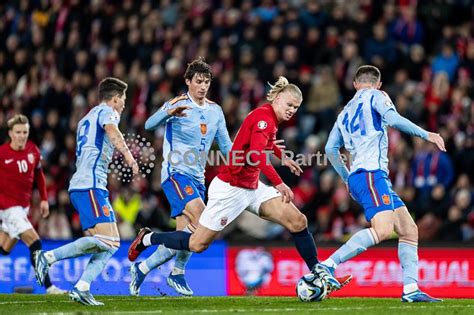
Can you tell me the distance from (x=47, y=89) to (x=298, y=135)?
217 inches

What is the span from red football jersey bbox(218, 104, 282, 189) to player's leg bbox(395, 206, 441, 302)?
1396 mm

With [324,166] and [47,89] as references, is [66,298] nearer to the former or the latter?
[324,166]

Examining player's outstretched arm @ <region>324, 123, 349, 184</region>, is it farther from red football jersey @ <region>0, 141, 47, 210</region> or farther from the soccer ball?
red football jersey @ <region>0, 141, 47, 210</region>

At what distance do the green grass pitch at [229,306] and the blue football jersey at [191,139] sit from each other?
1.47 meters

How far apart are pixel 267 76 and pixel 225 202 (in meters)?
8.62

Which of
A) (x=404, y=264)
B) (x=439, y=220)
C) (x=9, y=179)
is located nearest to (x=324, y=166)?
(x=439, y=220)

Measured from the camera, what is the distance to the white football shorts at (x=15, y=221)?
15.3 m

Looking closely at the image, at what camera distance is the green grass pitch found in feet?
36.6

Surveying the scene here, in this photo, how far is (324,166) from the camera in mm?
18688

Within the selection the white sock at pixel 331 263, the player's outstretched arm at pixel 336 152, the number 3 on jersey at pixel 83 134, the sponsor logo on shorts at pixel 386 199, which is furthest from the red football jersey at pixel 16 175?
the sponsor logo on shorts at pixel 386 199

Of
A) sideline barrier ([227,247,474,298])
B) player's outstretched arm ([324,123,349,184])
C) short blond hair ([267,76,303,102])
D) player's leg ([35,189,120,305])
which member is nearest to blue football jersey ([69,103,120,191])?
player's leg ([35,189,120,305])

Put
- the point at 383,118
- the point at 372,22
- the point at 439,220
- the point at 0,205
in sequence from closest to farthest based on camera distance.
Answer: the point at 383,118 < the point at 0,205 < the point at 439,220 < the point at 372,22

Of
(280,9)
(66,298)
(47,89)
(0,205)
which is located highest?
(280,9)

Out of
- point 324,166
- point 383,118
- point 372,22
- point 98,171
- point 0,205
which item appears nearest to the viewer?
point 383,118
